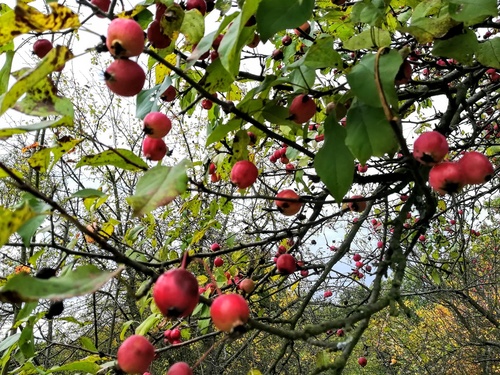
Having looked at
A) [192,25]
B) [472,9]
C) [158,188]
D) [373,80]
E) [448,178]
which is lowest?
[158,188]

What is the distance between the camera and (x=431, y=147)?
964 millimetres

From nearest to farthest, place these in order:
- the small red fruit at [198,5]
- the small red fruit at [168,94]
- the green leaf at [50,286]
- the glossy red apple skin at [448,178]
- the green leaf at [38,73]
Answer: the green leaf at [50,286] < the green leaf at [38,73] < the glossy red apple skin at [448,178] < the small red fruit at [198,5] < the small red fruit at [168,94]

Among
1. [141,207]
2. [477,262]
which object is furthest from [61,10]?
[477,262]

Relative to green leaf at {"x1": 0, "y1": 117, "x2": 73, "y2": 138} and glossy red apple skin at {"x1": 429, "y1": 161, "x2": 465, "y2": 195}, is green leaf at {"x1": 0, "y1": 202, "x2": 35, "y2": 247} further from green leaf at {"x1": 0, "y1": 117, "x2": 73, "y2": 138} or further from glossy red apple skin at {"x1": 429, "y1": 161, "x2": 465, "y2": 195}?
glossy red apple skin at {"x1": 429, "y1": 161, "x2": 465, "y2": 195}

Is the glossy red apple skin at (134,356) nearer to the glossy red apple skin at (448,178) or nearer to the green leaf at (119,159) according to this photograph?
the green leaf at (119,159)

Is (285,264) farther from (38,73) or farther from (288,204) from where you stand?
(38,73)

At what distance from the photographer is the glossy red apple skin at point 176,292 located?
75 cm

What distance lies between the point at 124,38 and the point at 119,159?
305 millimetres

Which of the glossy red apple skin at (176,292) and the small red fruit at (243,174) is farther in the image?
the small red fruit at (243,174)

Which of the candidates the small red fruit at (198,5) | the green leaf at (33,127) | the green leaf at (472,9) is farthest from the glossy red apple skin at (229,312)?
the small red fruit at (198,5)

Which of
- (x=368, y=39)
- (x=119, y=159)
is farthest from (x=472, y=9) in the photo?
(x=119, y=159)

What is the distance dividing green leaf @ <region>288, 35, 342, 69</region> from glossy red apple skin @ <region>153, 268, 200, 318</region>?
2.03 feet

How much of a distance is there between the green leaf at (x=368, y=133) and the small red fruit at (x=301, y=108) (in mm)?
235

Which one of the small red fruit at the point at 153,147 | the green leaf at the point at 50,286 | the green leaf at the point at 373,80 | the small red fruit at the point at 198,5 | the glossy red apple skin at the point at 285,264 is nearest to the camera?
the green leaf at the point at 50,286
